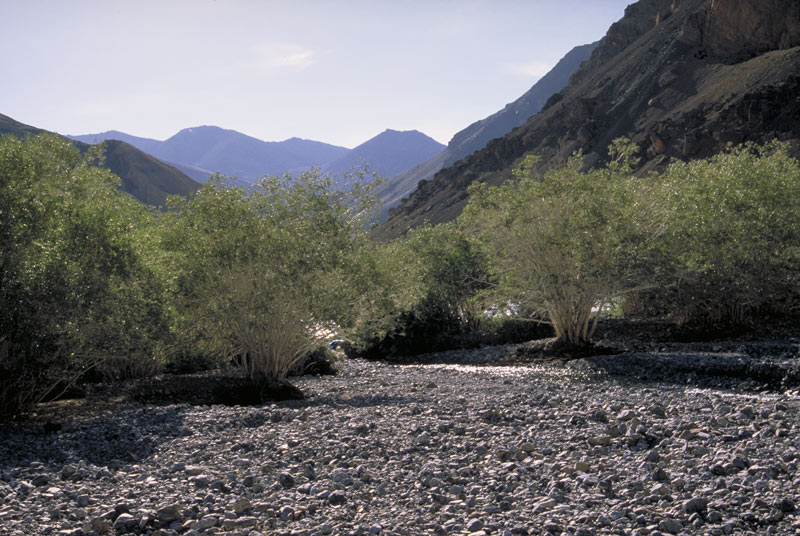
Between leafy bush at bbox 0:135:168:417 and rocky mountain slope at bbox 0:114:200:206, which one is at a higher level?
rocky mountain slope at bbox 0:114:200:206

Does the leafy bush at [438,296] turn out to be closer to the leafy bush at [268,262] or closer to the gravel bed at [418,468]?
the leafy bush at [268,262]

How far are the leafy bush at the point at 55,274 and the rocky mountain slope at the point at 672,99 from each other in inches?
3007

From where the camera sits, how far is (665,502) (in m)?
6.69

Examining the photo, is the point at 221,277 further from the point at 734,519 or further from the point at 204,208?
the point at 734,519

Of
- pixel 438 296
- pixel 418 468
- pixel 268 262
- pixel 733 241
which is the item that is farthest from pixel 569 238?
pixel 418 468

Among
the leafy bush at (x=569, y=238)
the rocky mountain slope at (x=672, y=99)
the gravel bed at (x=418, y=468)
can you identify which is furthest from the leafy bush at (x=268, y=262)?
the rocky mountain slope at (x=672, y=99)

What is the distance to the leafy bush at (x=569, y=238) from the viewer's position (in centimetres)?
1880

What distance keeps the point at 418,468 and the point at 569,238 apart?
483 inches

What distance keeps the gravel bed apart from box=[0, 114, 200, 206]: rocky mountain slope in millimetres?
135656

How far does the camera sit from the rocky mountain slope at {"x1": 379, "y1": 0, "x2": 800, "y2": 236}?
80562mm

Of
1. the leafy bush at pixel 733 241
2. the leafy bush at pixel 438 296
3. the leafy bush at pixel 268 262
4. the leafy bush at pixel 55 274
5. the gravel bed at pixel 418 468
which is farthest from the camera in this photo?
the leafy bush at pixel 438 296

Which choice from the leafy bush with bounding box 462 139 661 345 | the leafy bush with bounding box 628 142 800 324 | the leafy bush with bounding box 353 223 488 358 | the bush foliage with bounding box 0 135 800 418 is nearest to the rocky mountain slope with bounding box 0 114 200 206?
the leafy bush with bounding box 353 223 488 358

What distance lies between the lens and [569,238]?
18.8 metres

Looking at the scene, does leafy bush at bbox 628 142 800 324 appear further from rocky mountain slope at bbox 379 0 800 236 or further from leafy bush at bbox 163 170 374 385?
rocky mountain slope at bbox 379 0 800 236
